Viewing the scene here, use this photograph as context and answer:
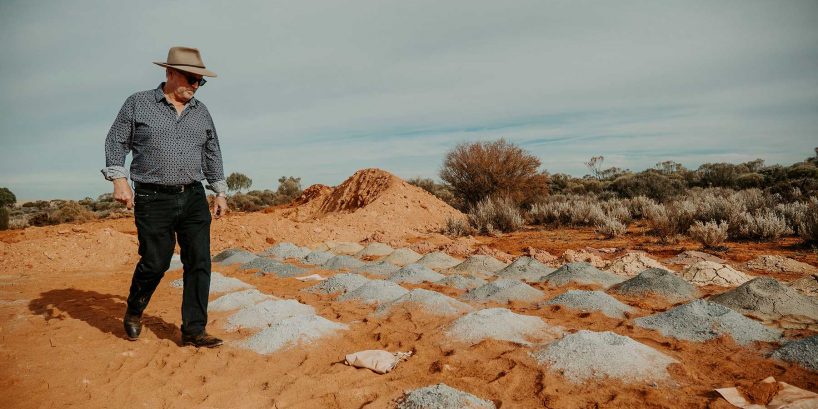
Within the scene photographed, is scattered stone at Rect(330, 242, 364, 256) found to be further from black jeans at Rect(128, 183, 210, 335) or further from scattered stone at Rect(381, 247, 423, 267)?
black jeans at Rect(128, 183, 210, 335)

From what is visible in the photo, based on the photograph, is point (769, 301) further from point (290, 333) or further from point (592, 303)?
point (290, 333)

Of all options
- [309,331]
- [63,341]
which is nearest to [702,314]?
[309,331]

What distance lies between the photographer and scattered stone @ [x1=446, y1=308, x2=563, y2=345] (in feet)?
11.1

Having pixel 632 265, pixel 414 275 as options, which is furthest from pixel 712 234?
pixel 414 275

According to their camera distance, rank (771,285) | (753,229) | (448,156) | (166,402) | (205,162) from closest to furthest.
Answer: (166,402) → (205,162) → (771,285) → (753,229) → (448,156)

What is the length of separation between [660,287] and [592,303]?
41.2 inches

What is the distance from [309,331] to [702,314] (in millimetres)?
3078

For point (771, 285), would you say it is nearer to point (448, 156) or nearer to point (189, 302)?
point (189, 302)

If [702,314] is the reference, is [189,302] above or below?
above

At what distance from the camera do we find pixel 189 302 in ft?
10.6

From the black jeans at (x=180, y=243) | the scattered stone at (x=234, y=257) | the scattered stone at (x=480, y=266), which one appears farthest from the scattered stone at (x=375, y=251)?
the black jeans at (x=180, y=243)

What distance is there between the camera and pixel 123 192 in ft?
9.59

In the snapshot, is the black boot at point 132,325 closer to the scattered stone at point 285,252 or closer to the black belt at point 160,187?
the black belt at point 160,187

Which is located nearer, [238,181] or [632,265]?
[632,265]
